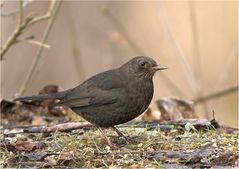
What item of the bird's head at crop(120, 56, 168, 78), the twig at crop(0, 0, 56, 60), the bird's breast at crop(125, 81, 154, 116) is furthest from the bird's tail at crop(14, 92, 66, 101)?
the twig at crop(0, 0, 56, 60)

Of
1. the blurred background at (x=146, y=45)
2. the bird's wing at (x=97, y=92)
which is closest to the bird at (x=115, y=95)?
the bird's wing at (x=97, y=92)

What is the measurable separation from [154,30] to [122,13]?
1.70 metres

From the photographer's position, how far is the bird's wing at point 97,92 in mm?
6445

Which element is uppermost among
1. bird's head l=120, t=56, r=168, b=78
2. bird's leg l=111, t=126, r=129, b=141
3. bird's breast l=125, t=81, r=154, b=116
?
bird's head l=120, t=56, r=168, b=78

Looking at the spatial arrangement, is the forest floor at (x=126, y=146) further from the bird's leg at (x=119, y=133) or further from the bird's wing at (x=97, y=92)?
the bird's wing at (x=97, y=92)

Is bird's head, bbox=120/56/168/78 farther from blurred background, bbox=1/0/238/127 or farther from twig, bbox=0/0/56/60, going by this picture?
blurred background, bbox=1/0/238/127

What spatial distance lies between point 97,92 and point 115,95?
0.29 metres

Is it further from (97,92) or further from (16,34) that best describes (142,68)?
(16,34)

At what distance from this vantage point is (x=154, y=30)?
553 inches

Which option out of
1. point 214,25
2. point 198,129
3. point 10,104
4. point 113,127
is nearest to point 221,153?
point 198,129

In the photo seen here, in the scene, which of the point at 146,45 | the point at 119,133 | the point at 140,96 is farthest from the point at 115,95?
the point at 146,45

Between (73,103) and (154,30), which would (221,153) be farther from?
(154,30)

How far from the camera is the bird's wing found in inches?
254

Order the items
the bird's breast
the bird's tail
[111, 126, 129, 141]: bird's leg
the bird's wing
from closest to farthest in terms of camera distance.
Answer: [111, 126, 129, 141]: bird's leg → the bird's breast → the bird's wing → the bird's tail
